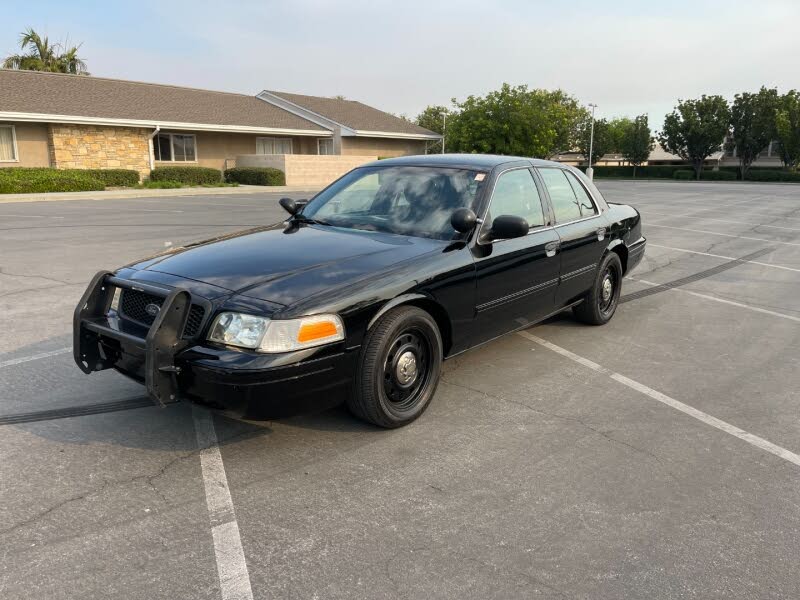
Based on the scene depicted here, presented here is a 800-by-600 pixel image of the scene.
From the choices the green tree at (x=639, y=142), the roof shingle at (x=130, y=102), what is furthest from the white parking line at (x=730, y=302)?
the green tree at (x=639, y=142)

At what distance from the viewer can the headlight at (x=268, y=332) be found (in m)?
3.33

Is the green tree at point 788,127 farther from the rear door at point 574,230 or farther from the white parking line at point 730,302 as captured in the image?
the rear door at point 574,230

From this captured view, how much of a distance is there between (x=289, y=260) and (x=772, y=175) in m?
63.3

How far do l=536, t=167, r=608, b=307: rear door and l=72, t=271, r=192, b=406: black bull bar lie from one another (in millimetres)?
3239

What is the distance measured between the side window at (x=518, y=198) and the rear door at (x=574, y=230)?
25cm

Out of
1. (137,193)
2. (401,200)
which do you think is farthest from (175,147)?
(401,200)

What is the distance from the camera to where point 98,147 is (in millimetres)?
27672

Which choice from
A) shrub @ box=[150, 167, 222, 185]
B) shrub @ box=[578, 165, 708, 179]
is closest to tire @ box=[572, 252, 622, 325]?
shrub @ box=[150, 167, 222, 185]

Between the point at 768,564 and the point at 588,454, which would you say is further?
the point at 588,454

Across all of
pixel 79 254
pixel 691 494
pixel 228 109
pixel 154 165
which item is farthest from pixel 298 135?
pixel 691 494

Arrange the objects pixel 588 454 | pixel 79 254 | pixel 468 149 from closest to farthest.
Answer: pixel 588 454 < pixel 79 254 < pixel 468 149

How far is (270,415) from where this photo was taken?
3.39m

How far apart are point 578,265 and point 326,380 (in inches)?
121

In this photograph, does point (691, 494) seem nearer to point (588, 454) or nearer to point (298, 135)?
point (588, 454)
